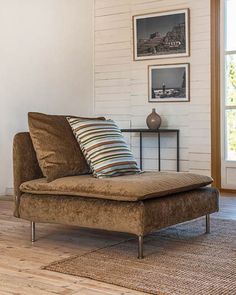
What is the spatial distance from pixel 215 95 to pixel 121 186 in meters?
3.34

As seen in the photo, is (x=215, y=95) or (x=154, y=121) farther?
(x=154, y=121)

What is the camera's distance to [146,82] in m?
6.74

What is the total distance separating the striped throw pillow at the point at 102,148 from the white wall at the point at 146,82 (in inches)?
106

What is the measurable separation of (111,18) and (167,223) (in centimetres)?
434

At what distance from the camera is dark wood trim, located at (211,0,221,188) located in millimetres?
6145

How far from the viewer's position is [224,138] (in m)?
6.15

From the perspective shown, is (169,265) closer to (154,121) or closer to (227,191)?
(227,191)

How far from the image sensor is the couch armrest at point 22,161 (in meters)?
3.60

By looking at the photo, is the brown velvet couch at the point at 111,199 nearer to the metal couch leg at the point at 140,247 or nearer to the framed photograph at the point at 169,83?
the metal couch leg at the point at 140,247

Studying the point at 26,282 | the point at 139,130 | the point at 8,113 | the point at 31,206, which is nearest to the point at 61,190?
the point at 31,206

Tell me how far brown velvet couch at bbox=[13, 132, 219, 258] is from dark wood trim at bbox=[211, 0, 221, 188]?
2.46 meters

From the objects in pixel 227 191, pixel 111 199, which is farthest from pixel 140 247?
pixel 227 191

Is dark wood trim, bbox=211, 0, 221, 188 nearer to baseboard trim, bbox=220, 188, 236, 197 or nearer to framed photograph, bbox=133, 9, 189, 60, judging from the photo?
baseboard trim, bbox=220, 188, 236, 197

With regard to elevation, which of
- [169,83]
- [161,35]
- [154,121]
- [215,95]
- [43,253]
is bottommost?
[43,253]
